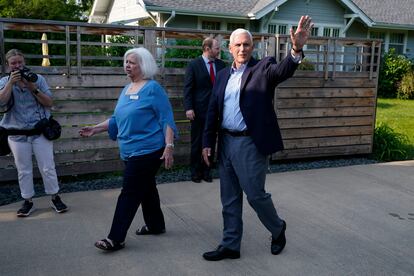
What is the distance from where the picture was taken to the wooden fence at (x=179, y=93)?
586 cm

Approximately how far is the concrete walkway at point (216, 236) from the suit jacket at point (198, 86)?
3.51ft

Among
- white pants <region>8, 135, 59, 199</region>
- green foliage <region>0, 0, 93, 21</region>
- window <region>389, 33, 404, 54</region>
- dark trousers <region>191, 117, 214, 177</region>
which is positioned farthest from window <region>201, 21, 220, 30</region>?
white pants <region>8, 135, 59, 199</region>

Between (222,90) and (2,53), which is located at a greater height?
(2,53)

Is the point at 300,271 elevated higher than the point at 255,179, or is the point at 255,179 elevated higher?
the point at 255,179

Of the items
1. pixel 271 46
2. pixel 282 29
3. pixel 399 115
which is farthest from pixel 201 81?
pixel 282 29

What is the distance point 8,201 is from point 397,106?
12.8 m

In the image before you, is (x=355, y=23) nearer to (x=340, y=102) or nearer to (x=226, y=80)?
(x=340, y=102)

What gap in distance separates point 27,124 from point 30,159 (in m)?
0.39

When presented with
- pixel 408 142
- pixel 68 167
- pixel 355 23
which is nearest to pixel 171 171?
pixel 68 167

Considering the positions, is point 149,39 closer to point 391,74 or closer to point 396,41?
point 391,74

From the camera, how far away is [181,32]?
654 cm

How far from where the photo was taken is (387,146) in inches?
328

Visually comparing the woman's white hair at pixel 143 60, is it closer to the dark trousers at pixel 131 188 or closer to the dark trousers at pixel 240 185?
the dark trousers at pixel 131 188

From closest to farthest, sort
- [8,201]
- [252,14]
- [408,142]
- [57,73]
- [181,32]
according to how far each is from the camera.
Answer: [8,201] → [57,73] → [181,32] → [408,142] → [252,14]
